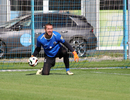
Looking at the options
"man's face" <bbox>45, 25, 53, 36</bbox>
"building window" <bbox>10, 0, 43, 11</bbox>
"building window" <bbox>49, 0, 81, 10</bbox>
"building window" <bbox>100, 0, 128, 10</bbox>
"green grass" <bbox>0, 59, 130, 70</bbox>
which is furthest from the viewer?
"building window" <bbox>49, 0, 81, 10</bbox>

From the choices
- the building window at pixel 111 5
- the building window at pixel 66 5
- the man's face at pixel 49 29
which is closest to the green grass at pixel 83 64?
the building window at pixel 111 5

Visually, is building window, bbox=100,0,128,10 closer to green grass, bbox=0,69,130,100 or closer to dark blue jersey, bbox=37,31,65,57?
dark blue jersey, bbox=37,31,65,57

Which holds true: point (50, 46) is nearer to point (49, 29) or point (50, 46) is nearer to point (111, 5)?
point (49, 29)

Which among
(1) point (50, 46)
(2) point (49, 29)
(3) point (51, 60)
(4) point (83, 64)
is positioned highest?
(2) point (49, 29)

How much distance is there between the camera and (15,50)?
12.5 m

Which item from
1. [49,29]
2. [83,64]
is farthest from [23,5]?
[49,29]

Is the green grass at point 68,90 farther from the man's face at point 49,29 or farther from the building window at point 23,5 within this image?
the building window at point 23,5

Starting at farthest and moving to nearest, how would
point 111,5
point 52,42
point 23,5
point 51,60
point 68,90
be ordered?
point 111,5 → point 23,5 → point 51,60 → point 52,42 → point 68,90

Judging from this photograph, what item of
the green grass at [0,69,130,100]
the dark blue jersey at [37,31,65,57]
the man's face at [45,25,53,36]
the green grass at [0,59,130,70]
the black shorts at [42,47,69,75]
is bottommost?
the green grass at [0,59,130,70]

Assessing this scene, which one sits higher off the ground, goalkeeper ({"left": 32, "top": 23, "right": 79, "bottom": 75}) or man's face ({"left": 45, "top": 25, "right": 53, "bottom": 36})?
man's face ({"left": 45, "top": 25, "right": 53, "bottom": 36})

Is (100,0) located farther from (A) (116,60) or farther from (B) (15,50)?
(B) (15,50)

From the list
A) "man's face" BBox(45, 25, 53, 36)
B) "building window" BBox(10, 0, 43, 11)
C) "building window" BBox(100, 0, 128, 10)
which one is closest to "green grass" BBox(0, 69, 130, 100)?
"man's face" BBox(45, 25, 53, 36)

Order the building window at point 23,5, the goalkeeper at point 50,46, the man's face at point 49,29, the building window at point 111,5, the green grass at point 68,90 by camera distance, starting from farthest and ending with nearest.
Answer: the building window at point 111,5 → the building window at point 23,5 → the goalkeeper at point 50,46 → the man's face at point 49,29 → the green grass at point 68,90

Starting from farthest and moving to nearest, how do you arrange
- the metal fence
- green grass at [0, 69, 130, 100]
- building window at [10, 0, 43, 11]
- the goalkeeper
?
the metal fence
building window at [10, 0, 43, 11]
the goalkeeper
green grass at [0, 69, 130, 100]
